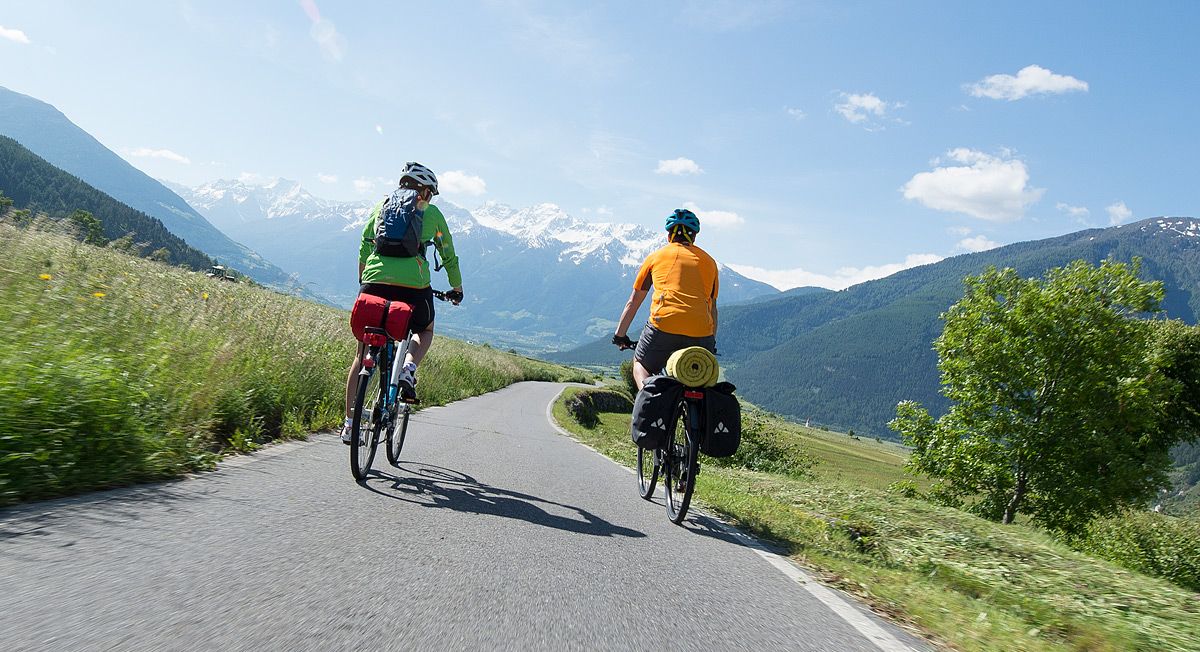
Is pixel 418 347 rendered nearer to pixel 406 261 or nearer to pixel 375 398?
pixel 375 398

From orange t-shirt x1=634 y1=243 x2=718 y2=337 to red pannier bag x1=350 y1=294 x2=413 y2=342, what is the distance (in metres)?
2.02

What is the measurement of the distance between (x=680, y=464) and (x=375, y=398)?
266cm

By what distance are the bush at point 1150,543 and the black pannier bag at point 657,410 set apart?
25.0 meters

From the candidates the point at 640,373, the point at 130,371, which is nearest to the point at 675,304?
the point at 640,373

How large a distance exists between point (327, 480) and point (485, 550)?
1782mm

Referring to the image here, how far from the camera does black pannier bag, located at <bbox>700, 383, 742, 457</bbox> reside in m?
4.66

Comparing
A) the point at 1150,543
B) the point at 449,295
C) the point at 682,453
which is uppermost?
the point at 449,295

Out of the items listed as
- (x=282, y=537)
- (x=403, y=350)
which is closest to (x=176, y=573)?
(x=282, y=537)

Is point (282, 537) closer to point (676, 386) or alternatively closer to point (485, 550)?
point (485, 550)

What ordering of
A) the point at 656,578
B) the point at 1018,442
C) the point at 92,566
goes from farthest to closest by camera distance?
the point at 1018,442
the point at 656,578
the point at 92,566

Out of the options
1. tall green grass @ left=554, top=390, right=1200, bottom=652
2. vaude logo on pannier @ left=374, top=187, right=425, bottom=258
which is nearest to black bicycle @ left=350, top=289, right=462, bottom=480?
vaude logo on pannier @ left=374, top=187, right=425, bottom=258

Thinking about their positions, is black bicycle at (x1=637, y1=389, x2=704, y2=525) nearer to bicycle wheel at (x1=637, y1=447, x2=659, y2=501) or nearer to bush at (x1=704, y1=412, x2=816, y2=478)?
bicycle wheel at (x1=637, y1=447, x2=659, y2=501)

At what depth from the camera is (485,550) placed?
3242 millimetres

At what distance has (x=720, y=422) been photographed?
4738mm
